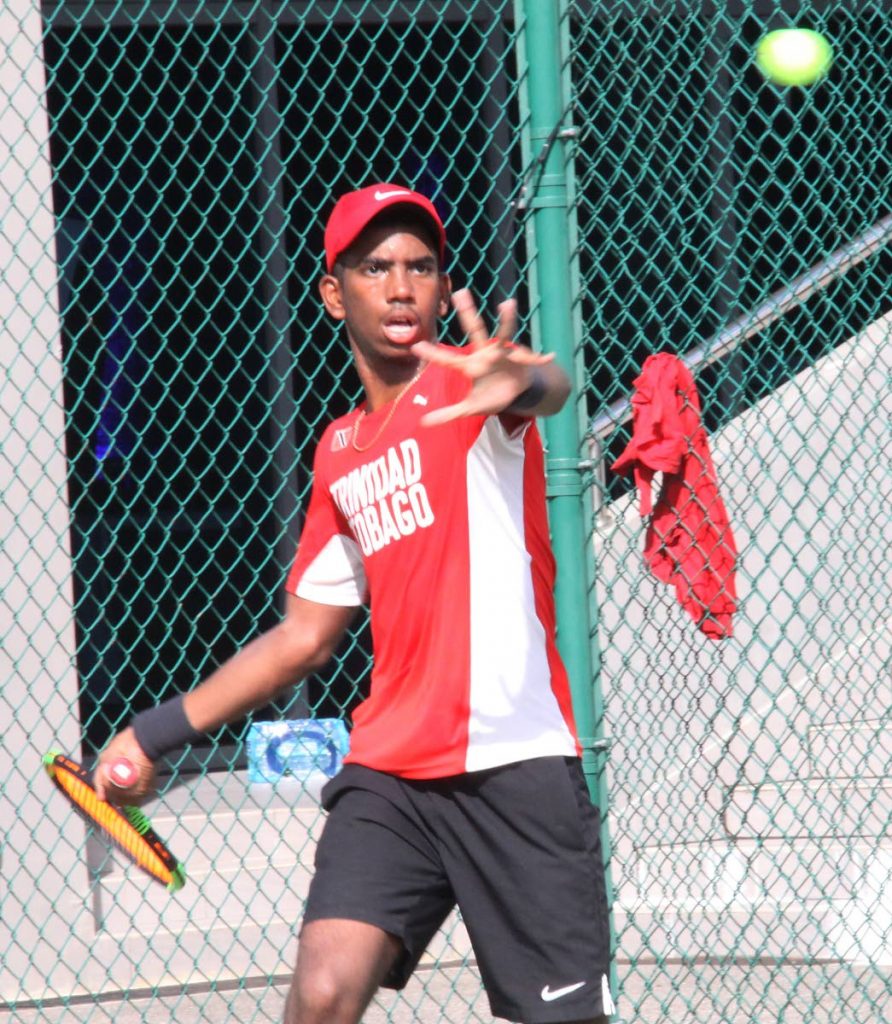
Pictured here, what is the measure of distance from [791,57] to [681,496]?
3.03 m

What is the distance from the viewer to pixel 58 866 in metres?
5.46

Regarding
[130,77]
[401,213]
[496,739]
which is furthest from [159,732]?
[130,77]

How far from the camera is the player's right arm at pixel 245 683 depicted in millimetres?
3074

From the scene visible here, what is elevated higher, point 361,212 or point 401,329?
point 361,212

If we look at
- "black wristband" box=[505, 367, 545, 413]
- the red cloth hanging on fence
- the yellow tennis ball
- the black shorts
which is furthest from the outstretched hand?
the yellow tennis ball

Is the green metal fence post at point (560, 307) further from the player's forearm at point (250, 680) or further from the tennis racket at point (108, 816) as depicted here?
the tennis racket at point (108, 816)

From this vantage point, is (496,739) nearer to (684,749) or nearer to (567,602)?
(567,602)

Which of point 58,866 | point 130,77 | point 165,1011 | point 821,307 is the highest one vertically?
point 130,77

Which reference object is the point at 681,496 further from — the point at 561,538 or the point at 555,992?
the point at 555,992

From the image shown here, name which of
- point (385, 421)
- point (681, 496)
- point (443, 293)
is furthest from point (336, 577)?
point (681, 496)

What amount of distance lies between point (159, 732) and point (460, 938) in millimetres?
2959

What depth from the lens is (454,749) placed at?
2.96 m

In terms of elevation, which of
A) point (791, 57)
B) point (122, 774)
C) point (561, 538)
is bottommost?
point (122, 774)

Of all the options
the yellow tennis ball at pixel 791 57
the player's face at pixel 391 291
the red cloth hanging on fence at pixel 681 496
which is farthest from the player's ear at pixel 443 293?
the yellow tennis ball at pixel 791 57
